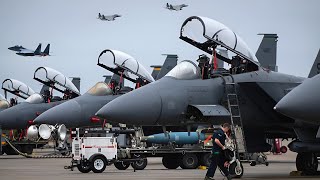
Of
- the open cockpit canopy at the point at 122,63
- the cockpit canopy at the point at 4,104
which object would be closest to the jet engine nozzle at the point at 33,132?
the open cockpit canopy at the point at 122,63

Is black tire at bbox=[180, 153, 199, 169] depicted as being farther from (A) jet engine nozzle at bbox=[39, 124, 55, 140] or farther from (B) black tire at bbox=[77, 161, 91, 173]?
(A) jet engine nozzle at bbox=[39, 124, 55, 140]

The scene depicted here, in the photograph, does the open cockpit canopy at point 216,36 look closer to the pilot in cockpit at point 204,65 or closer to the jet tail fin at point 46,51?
the pilot in cockpit at point 204,65

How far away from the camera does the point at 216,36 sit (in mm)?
17516

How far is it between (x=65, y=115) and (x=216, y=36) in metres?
9.90

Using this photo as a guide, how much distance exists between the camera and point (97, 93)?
25.7 m

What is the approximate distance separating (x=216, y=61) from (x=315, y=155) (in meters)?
3.19

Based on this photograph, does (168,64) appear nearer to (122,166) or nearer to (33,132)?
(33,132)

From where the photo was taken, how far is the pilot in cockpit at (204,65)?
17.1m

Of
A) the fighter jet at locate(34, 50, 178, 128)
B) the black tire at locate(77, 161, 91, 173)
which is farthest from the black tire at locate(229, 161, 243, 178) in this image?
the fighter jet at locate(34, 50, 178, 128)

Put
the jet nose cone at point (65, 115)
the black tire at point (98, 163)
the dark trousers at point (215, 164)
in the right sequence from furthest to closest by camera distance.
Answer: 1. the jet nose cone at point (65, 115)
2. the black tire at point (98, 163)
3. the dark trousers at point (215, 164)

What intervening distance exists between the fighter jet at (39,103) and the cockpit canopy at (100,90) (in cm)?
596

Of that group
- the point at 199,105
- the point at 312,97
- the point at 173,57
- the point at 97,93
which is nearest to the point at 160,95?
the point at 199,105

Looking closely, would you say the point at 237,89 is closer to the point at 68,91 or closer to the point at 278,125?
the point at 278,125

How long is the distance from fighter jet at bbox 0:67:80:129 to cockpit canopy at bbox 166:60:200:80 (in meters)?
15.2
